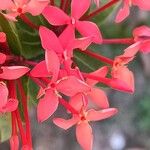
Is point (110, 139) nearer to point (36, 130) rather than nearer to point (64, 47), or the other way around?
point (36, 130)

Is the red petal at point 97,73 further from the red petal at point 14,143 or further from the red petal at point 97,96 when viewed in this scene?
the red petal at point 14,143

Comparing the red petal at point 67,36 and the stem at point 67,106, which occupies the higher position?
the red petal at point 67,36

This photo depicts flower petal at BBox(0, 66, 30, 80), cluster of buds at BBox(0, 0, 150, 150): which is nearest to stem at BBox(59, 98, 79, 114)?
cluster of buds at BBox(0, 0, 150, 150)

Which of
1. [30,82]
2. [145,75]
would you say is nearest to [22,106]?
[30,82]

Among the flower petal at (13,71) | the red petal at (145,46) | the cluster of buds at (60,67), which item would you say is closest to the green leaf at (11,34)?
the cluster of buds at (60,67)

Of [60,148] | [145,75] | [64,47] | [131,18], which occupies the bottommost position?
[60,148]
